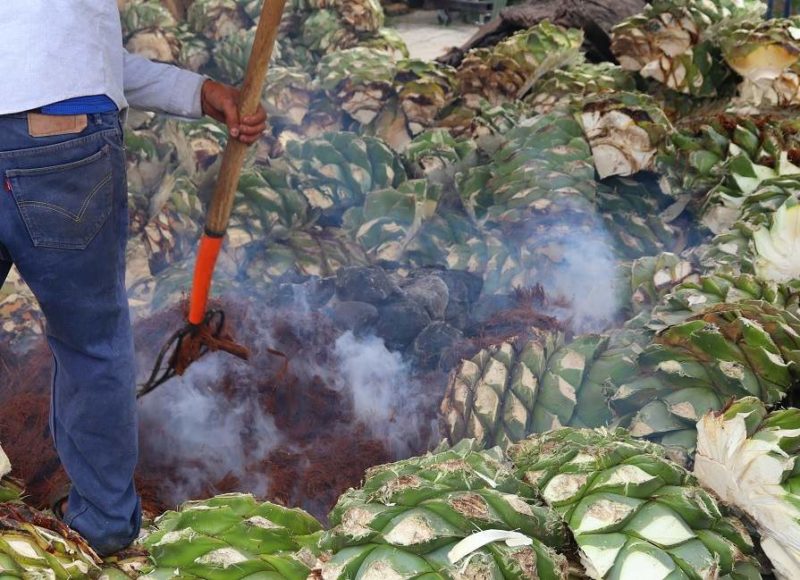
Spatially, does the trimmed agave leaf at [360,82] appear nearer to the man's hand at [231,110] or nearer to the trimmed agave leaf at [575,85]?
the trimmed agave leaf at [575,85]

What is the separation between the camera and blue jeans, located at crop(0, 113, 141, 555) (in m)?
1.45

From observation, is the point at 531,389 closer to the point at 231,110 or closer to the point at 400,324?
the point at 400,324

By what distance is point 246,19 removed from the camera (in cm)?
386

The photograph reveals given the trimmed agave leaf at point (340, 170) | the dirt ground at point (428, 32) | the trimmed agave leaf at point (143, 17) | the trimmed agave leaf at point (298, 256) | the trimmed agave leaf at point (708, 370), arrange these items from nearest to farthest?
the trimmed agave leaf at point (708, 370), the trimmed agave leaf at point (298, 256), the trimmed agave leaf at point (340, 170), the trimmed agave leaf at point (143, 17), the dirt ground at point (428, 32)

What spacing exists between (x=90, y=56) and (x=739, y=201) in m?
1.90

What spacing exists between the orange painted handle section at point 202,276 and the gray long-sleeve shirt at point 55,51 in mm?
630

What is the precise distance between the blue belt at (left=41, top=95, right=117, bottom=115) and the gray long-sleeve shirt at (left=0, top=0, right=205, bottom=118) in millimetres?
14

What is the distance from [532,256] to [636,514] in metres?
1.32

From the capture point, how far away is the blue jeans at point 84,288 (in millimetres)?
1452

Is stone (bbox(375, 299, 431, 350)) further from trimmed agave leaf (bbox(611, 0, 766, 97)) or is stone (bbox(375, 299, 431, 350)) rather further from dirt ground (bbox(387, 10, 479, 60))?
dirt ground (bbox(387, 10, 479, 60))

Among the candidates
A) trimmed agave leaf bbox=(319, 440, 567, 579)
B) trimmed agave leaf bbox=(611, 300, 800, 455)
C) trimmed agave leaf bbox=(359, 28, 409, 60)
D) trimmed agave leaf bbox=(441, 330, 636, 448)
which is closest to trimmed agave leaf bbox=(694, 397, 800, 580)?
trimmed agave leaf bbox=(611, 300, 800, 455)

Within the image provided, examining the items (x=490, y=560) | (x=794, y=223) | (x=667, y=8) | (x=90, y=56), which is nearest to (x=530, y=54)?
(x=667, y=8)

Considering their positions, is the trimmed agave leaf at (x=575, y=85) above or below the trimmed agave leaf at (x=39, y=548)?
above

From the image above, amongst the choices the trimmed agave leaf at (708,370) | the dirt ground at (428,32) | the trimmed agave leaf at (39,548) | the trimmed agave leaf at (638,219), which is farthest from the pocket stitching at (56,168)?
the dirt ground at (428,32)
